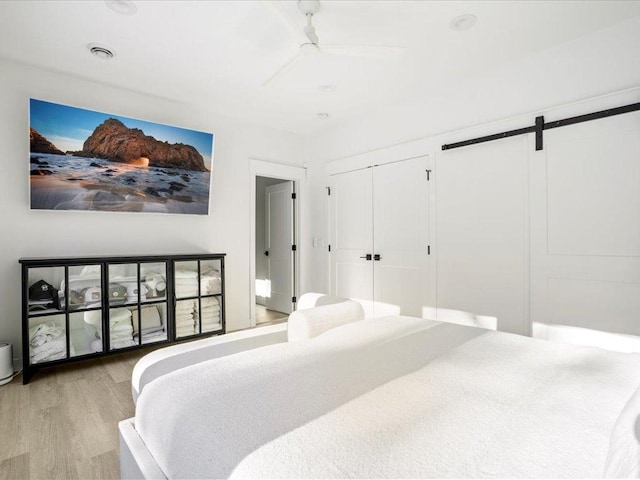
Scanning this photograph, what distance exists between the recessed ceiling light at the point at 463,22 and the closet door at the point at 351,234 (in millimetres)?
1911

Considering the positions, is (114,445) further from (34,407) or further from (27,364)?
(27,364)

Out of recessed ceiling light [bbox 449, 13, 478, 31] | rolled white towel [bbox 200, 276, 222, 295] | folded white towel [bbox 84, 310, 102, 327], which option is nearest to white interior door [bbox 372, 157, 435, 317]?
recessed ceiling light [bbox 449, 13, 478, 31]

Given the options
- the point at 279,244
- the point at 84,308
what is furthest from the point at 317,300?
the point at 279,244

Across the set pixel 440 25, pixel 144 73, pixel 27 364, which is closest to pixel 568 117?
pixel 440 25

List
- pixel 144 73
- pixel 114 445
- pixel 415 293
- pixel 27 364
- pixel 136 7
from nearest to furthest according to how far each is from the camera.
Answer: pixel 114 445
pixel 136 7
pixel 27 364
pixel 144 73
pixel 415 293

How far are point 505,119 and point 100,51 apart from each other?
→ 3388 millimetres

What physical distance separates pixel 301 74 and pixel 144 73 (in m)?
1.41

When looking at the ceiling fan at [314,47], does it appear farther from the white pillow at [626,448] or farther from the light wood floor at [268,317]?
the light wood floor at [268,317]

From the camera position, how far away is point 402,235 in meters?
3.92

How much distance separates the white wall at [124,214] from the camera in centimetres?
300

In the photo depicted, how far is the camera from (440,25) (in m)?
2.49

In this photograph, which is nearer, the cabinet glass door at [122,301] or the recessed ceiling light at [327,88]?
the cabinet glass door at [122,301]

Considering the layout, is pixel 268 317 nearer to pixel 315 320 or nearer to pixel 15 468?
pixel 315 320

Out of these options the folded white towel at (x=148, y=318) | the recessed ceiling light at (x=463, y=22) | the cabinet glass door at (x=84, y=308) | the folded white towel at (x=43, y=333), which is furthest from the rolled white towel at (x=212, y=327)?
the recessed ceiling light at (x=463, y=22)
